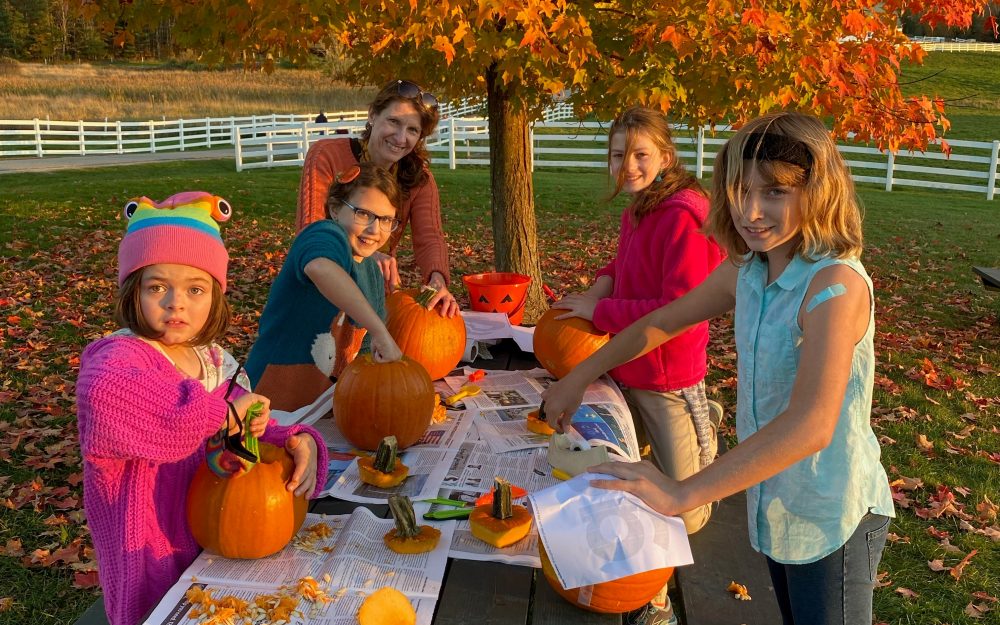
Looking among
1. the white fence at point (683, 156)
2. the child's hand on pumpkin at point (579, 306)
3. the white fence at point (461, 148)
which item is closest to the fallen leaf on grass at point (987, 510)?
A: the child's hand on pumpkin at point (579, 306)

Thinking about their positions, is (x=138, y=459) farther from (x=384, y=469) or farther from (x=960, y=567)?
(x=960, y=567)

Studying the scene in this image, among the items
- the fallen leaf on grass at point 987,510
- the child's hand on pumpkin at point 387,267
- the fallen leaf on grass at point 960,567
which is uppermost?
the child's hand on pumpkin at point 387,267

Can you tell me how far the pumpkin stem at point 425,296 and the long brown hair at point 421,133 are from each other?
57 cm

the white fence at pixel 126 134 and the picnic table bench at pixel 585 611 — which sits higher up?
the white fence at pixel 126 134

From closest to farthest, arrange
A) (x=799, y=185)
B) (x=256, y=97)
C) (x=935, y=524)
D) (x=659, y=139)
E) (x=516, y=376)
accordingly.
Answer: (x=799, y=185) → (x=659, y=139) → (x=516, y=376) → (x=935, y=524) → (x=256, y=97)

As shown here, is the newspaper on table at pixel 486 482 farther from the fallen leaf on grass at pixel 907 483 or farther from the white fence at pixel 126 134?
the white fence at pixel 126 134

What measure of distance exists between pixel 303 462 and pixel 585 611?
81cm

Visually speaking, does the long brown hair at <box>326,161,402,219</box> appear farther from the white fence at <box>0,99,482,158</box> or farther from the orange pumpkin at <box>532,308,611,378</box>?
the white fence at <box>0,99,482,158</box>

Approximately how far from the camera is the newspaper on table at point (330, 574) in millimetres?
1725

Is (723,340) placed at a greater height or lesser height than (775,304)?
lesser

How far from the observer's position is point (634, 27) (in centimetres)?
461

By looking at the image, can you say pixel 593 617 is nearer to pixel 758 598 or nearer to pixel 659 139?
pixel 758 598

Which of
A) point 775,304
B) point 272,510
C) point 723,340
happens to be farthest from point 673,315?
point 723,340

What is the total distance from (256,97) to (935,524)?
34.7 metres
